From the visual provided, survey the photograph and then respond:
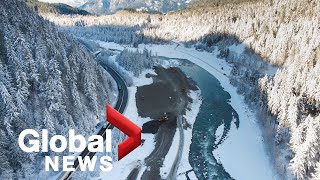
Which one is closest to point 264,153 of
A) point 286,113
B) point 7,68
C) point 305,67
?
point 286,113

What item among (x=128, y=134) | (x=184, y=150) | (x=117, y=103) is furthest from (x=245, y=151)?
(x=117, y=103)

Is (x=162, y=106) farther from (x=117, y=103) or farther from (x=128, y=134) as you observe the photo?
(x=128, y=134)

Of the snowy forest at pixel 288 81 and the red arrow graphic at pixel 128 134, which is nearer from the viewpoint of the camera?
the snowy forest at pixel 288 81

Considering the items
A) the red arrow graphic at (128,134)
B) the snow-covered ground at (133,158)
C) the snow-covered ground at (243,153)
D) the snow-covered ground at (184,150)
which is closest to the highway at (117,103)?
the snow-covered ground at (243,153)

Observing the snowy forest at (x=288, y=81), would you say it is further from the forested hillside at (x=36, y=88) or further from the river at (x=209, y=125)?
the forested hillside at (x=36, y=88)

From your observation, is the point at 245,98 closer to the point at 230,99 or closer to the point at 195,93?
the point at 230,99

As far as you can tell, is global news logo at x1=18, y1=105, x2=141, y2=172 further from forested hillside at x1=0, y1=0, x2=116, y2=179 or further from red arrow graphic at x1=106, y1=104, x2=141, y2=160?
forested hillside at x1=0, y1=0, x2=116, y2=179
